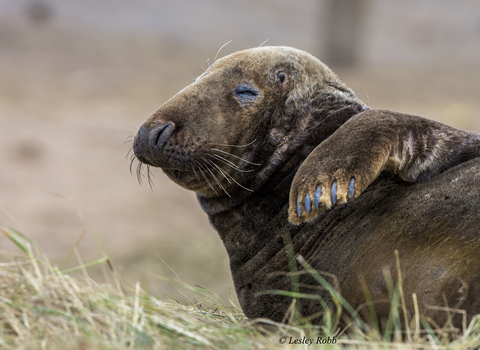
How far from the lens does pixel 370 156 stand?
2.73 meters

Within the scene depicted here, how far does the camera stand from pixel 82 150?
13.3 metres

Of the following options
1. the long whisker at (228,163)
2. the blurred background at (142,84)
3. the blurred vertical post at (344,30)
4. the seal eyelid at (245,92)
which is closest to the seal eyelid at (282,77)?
the seal eyelid at (245,92)

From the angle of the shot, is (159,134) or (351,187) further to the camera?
(159,134)

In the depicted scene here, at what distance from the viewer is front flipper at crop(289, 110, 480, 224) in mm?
2648

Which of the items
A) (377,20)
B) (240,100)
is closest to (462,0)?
(377,20)

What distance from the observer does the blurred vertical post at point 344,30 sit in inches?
715

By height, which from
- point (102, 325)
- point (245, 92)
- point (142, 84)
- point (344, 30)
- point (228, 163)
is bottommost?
point (142, 84)

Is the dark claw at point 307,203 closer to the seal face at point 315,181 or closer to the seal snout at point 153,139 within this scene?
the seal face at point 315,181

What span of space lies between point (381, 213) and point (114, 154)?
1091 centimetres

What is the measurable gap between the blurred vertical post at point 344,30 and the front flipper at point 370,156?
15.8m

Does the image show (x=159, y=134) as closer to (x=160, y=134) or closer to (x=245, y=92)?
(x=160, y=134)

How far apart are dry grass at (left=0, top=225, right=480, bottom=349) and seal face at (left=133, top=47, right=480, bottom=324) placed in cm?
39

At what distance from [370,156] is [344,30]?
16.4m

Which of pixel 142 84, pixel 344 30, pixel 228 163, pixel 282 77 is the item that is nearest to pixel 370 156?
pixel 228 163
